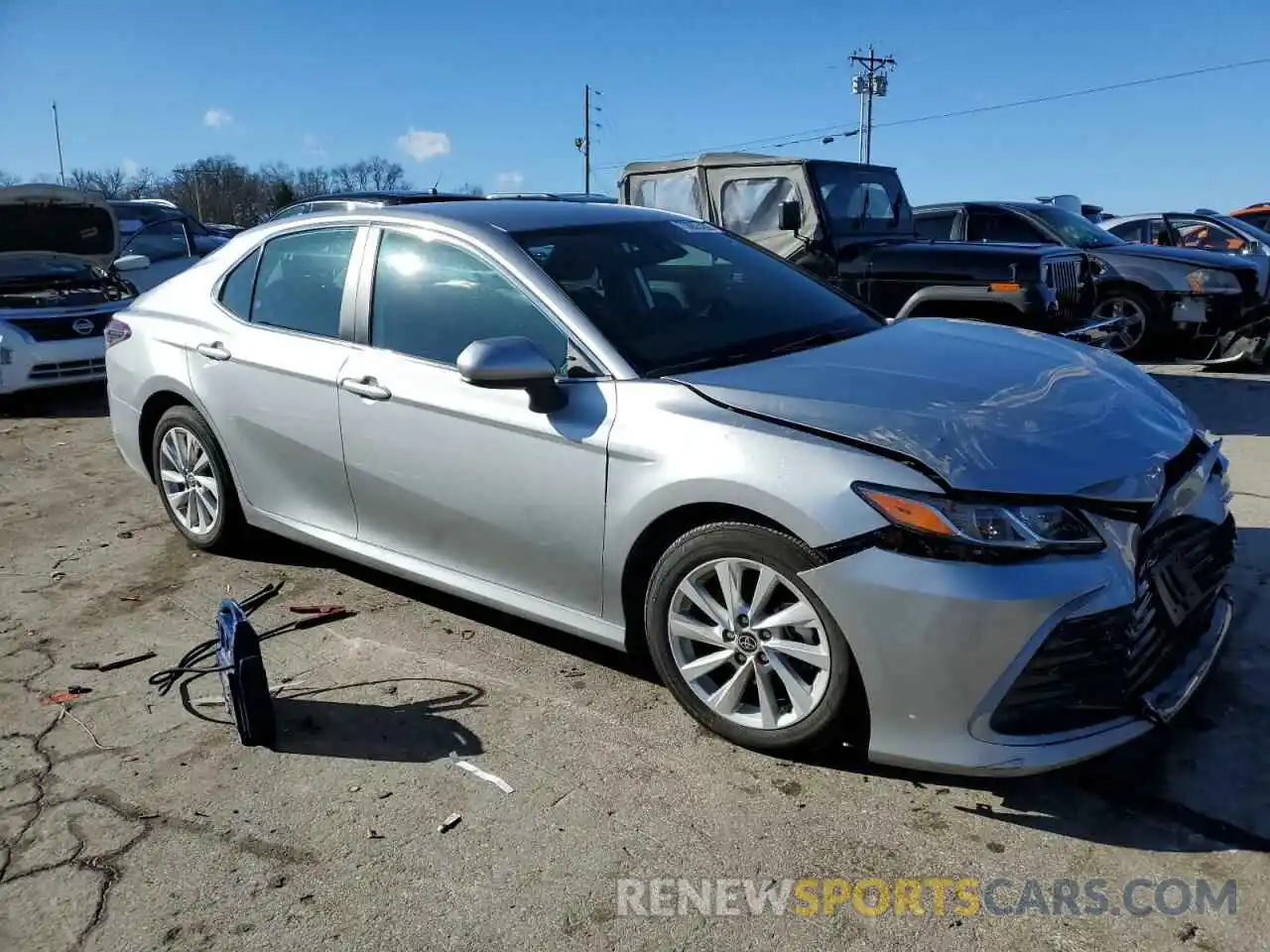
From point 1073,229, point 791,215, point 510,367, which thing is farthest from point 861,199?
point 510,367

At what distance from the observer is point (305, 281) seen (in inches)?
166

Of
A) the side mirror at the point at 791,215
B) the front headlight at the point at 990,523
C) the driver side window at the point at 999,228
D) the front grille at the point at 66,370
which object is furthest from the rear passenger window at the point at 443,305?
the driver side window at the point at 999,228

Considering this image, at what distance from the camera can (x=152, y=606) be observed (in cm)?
437

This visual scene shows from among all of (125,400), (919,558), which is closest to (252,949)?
(919,558)

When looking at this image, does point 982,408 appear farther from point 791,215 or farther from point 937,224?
point 937,224

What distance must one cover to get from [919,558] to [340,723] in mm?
1947

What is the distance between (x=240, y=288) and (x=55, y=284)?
20.0 ft

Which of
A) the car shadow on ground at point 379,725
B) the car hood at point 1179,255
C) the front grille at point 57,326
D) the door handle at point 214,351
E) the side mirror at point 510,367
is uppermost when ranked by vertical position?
the car hood at point 1179,255

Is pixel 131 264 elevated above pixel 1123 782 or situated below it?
above

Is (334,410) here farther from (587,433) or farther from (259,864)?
(259,864)

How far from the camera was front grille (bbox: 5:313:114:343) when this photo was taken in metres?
8.62

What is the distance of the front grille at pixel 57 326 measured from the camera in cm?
862

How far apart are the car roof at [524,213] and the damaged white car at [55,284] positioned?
578 cm

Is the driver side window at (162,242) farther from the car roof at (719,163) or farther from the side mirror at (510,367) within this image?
the side mirror at (510,367)
